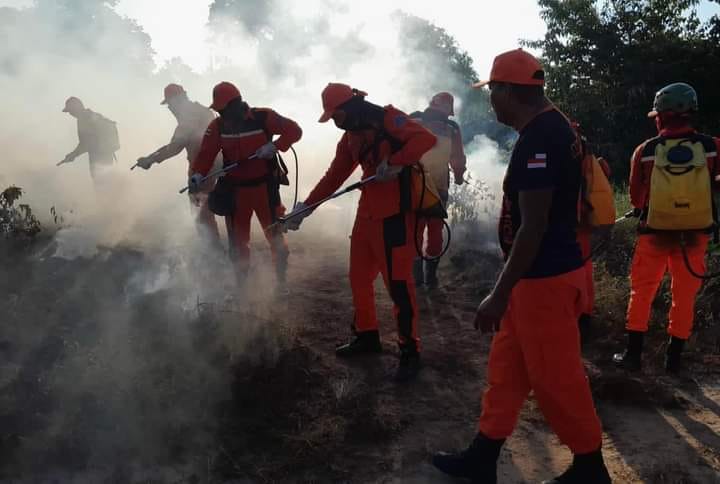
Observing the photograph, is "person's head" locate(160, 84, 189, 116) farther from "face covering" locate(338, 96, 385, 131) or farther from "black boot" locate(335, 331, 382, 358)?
"black boot" locate(335, 331, 382, 358)

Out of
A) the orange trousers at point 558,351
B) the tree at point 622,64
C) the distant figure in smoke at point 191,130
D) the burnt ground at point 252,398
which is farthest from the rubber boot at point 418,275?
the tree at point 622,64

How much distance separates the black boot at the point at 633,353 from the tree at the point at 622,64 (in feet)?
27.6

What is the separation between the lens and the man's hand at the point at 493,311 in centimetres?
246

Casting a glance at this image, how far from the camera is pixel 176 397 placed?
11.5 feet

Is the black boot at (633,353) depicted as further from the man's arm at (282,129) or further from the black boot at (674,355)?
the man's arm at (282,129)

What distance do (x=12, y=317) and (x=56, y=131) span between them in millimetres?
11024

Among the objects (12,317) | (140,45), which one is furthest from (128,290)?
(140,45)

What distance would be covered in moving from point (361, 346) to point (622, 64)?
10.6m

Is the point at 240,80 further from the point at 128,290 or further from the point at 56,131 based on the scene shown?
the point at 128,290

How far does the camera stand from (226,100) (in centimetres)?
529

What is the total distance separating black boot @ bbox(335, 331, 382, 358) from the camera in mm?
4449

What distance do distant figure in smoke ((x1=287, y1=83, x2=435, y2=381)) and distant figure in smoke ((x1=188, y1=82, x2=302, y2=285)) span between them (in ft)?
4.89

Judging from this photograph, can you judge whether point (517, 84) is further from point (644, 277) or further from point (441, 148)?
point (441, 148)

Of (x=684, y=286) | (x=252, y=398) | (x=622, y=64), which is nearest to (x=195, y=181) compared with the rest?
(x=252, y=398)
